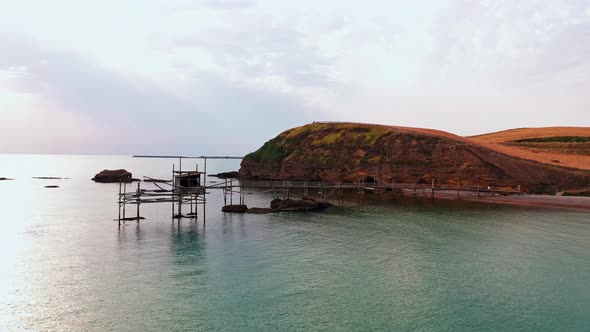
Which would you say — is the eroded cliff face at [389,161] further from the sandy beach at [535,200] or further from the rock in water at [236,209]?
the rock in water at [236,209]

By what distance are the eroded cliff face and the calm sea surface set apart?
134ft

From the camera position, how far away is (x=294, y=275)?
31422 millimetres

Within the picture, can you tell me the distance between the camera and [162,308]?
24797mm

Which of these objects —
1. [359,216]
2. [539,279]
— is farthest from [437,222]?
[539,279]

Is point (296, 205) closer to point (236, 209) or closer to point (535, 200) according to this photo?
point (236, 209)

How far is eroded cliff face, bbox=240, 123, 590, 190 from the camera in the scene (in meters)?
94.0

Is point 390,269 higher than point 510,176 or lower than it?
lower

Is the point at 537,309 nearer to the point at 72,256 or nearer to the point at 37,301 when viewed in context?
the point at 37,301

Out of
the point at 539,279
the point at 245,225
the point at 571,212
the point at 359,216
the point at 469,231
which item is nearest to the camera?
the point at 539,279

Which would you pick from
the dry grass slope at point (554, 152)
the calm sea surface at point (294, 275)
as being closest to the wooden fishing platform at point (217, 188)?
the calm sea surface at point (294, 275)

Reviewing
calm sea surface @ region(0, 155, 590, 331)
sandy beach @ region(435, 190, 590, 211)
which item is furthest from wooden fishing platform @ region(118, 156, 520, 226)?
calm sea surface @ region(0, 155, 590, 331)

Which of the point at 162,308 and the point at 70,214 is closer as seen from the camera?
the point at 162,308

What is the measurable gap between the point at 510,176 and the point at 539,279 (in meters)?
70.8

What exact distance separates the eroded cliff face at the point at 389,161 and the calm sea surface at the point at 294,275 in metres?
40.7
